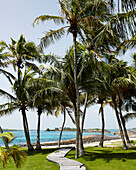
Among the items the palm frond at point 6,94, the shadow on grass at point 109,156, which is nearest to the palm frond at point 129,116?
the shadow on grass at point 109,156

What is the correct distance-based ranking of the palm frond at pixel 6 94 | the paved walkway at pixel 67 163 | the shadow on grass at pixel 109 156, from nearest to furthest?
the paved walkway at pixel 67 163
the shadow on grass at pixel 109 156
the palm frond at pixel 6 94

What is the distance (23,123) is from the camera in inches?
617

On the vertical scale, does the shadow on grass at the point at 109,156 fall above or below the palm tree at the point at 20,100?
below

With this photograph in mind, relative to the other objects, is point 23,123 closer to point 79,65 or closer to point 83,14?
point 79,65

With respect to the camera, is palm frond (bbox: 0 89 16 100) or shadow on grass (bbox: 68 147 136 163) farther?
palm frond (bbox: 0 89 16 100)

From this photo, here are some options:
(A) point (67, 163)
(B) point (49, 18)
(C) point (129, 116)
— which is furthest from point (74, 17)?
(C) point (129, 116)

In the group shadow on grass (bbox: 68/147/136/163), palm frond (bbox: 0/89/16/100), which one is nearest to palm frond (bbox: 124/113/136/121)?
shadow on grass (bbox: 68/147/136/163)

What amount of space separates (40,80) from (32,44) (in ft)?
16.2

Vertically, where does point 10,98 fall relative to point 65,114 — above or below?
above

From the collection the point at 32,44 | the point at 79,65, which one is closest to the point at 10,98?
the point at 32,44

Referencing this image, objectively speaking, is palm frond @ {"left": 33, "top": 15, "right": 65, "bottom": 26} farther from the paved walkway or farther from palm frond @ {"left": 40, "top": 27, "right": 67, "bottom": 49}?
the paved walkway

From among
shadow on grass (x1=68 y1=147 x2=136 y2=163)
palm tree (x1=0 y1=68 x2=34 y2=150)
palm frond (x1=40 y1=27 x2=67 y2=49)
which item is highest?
palm frond (x1=40 y1=27 x2=67 y2=49)

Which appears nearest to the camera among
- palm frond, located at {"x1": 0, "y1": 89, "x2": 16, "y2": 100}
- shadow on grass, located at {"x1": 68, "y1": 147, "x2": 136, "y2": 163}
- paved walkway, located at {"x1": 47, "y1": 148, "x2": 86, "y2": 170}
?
paved walkway, located at {"x1": 47, "y1": 148, "x2": 86, "y2": 170}

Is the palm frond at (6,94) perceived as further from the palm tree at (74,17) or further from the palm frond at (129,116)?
the palm frond at (129,116)
